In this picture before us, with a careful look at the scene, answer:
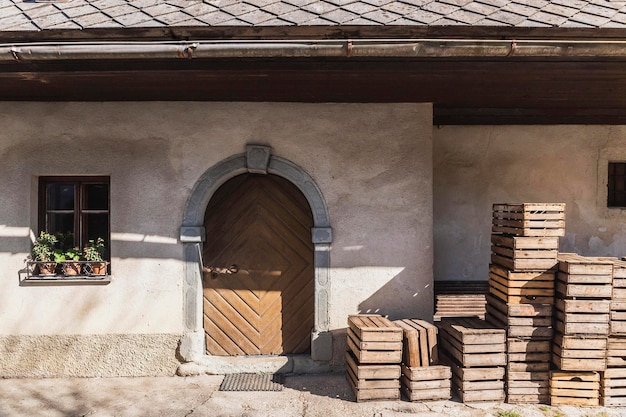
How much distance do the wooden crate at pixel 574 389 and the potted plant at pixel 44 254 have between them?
18.4ft

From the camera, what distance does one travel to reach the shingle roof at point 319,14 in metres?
3.76

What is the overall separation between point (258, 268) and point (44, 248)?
2.48 m

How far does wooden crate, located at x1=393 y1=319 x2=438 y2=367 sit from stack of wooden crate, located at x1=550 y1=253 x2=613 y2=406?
1.21 m

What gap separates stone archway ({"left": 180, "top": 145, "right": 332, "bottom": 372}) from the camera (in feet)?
15.9

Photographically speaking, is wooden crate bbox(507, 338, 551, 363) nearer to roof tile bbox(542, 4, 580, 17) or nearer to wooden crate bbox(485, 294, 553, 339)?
wooden crate bbox(485, 294, 553, 339)

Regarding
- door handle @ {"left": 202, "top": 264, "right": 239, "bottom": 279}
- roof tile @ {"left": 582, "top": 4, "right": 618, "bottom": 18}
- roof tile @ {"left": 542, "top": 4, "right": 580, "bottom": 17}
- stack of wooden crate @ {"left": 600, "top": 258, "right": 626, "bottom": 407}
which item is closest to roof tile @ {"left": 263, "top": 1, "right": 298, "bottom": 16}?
roof tile @ {"left": 542, "top": 4, "right": 580, "bottom": 17}

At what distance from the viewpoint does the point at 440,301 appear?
5824mm

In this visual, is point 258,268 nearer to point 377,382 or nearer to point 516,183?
point 377,382

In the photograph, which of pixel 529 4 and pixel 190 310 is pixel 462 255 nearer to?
pixel 529 4

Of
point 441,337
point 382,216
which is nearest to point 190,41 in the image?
point 382,216

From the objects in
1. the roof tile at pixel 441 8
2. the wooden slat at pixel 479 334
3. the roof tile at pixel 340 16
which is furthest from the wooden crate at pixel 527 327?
the roof tile at pixel 340 16

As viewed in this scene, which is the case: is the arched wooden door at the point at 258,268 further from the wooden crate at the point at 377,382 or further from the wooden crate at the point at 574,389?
the wooden crate at the point at 574,389

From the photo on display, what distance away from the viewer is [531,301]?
4207mm

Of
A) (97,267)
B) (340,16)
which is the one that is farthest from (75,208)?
(340,16)
